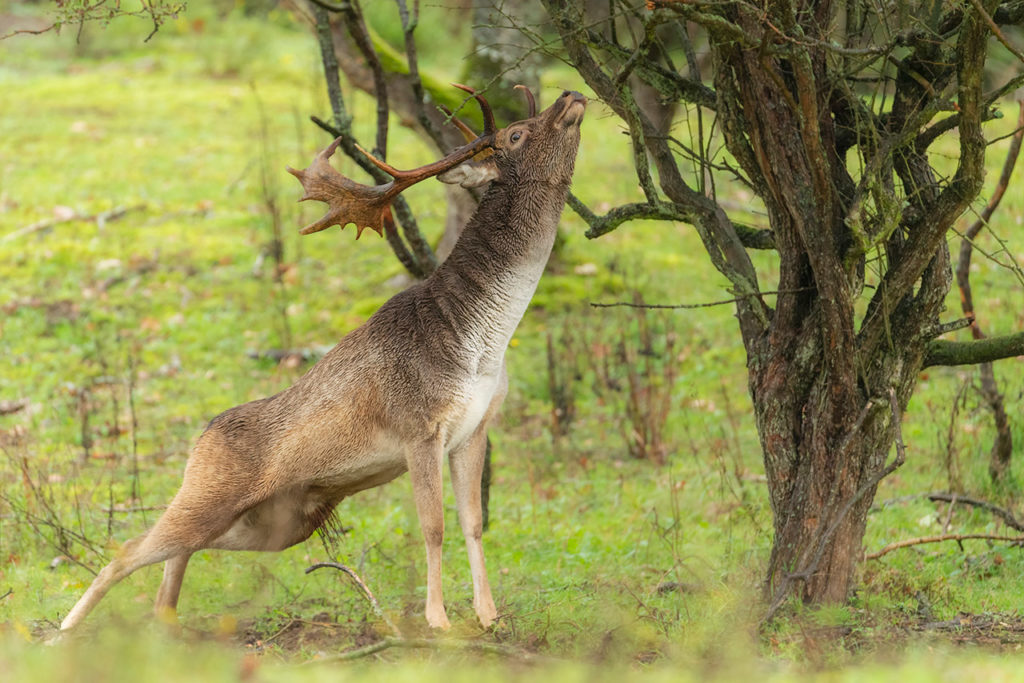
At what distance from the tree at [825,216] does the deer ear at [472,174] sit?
1.61ft

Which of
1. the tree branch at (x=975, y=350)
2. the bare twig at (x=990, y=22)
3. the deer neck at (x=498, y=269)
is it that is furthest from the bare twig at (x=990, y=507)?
the deer neck at (x=498, y=269)

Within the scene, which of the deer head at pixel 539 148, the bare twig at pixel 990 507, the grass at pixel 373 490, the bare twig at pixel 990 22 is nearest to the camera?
the bare twig at pixel 990 22

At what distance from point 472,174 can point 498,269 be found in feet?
1.59

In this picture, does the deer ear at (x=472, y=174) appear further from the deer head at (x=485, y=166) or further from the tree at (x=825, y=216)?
the tree at (x=825, y=216)

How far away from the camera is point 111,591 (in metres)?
6.22

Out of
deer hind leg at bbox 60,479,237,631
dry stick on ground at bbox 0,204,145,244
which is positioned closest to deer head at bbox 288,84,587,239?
deer hind leg at bbox 60,479,237,631

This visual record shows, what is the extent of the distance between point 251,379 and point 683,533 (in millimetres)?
5407

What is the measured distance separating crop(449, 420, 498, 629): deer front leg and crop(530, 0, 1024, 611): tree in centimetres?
129

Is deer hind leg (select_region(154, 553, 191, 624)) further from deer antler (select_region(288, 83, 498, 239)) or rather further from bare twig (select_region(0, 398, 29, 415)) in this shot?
bare twig (select_region(0, 398, 29, 415))

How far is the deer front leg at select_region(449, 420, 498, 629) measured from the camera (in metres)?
5.83

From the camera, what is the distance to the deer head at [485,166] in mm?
5359

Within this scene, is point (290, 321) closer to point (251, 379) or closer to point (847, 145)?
point (251, 379)

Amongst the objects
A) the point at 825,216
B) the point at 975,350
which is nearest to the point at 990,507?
the point at 975,350

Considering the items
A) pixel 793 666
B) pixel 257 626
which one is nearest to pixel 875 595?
pixel 793 666
